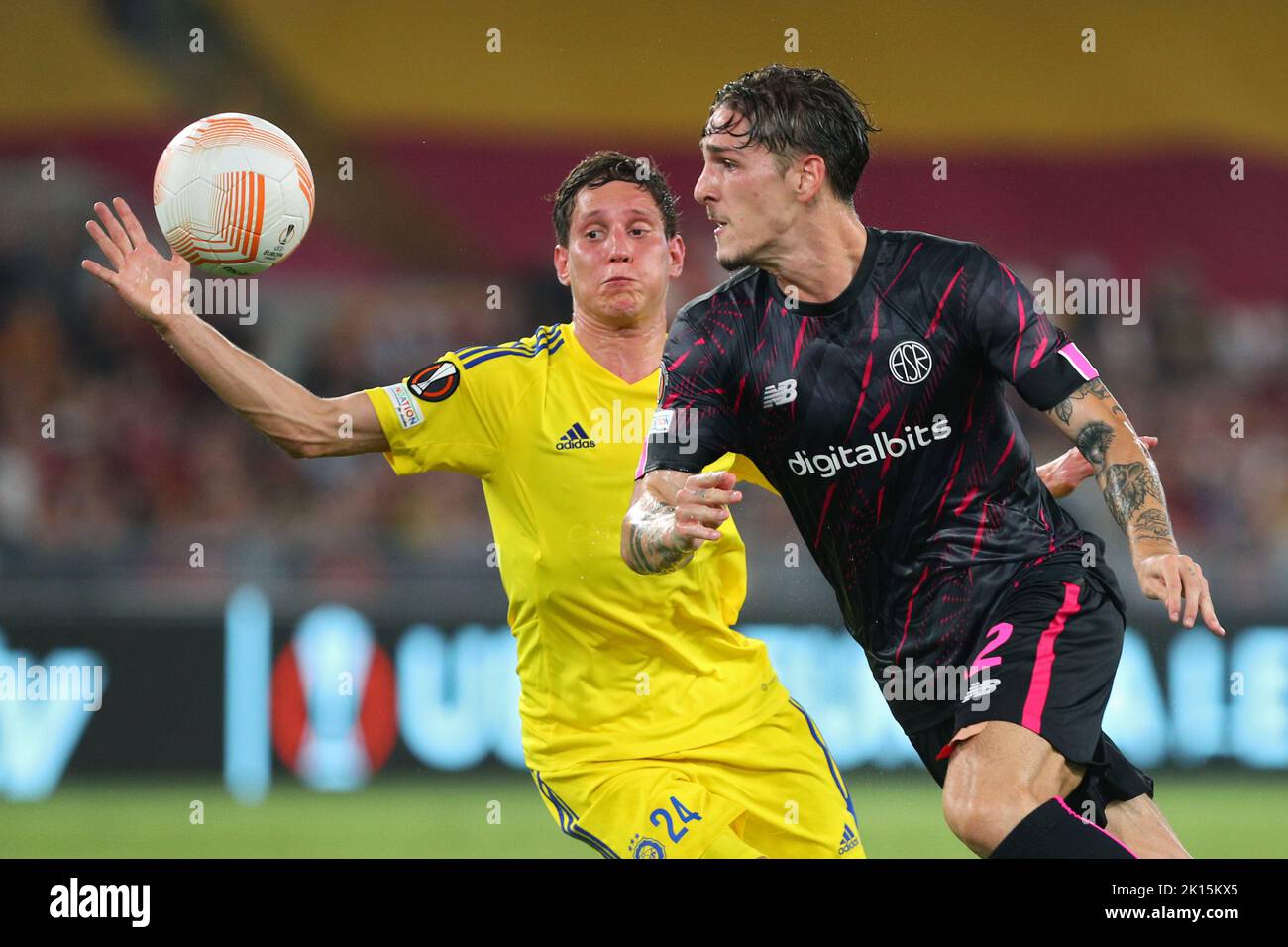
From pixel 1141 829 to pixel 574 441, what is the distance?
6.72 feet

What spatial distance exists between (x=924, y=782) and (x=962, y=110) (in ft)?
27.5

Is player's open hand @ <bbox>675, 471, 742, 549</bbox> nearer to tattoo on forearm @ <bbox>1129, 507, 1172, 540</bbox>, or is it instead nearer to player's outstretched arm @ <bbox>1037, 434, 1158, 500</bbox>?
tattoo on forearm @ <bbox>1129, 507, 1172, 540</bbox>

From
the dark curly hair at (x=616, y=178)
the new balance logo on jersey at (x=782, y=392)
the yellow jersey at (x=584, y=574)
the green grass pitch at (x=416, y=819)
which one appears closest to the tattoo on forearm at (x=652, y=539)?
the new balance logo on jersey at (x=782, y=392)

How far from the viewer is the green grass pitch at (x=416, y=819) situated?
8.62 m

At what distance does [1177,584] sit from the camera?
4125mm

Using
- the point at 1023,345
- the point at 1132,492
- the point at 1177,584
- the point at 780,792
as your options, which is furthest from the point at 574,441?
the point at 1177,584

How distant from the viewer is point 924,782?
36.4 feet

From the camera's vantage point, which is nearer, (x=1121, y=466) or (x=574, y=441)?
(x=1121, y=466)

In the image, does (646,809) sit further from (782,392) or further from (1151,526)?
(1151,526)

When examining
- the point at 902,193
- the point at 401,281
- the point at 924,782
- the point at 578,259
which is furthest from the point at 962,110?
the point at 578,259

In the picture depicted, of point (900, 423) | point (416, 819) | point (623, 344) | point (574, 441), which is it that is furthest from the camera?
point (416, 819)

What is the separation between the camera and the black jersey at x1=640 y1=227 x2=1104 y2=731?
4641 millimetres

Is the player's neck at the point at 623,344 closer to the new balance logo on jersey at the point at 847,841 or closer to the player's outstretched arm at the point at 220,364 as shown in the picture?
the player's outstretched arm at the point at 220,364

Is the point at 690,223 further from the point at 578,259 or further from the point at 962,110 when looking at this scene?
the point at 578,259
